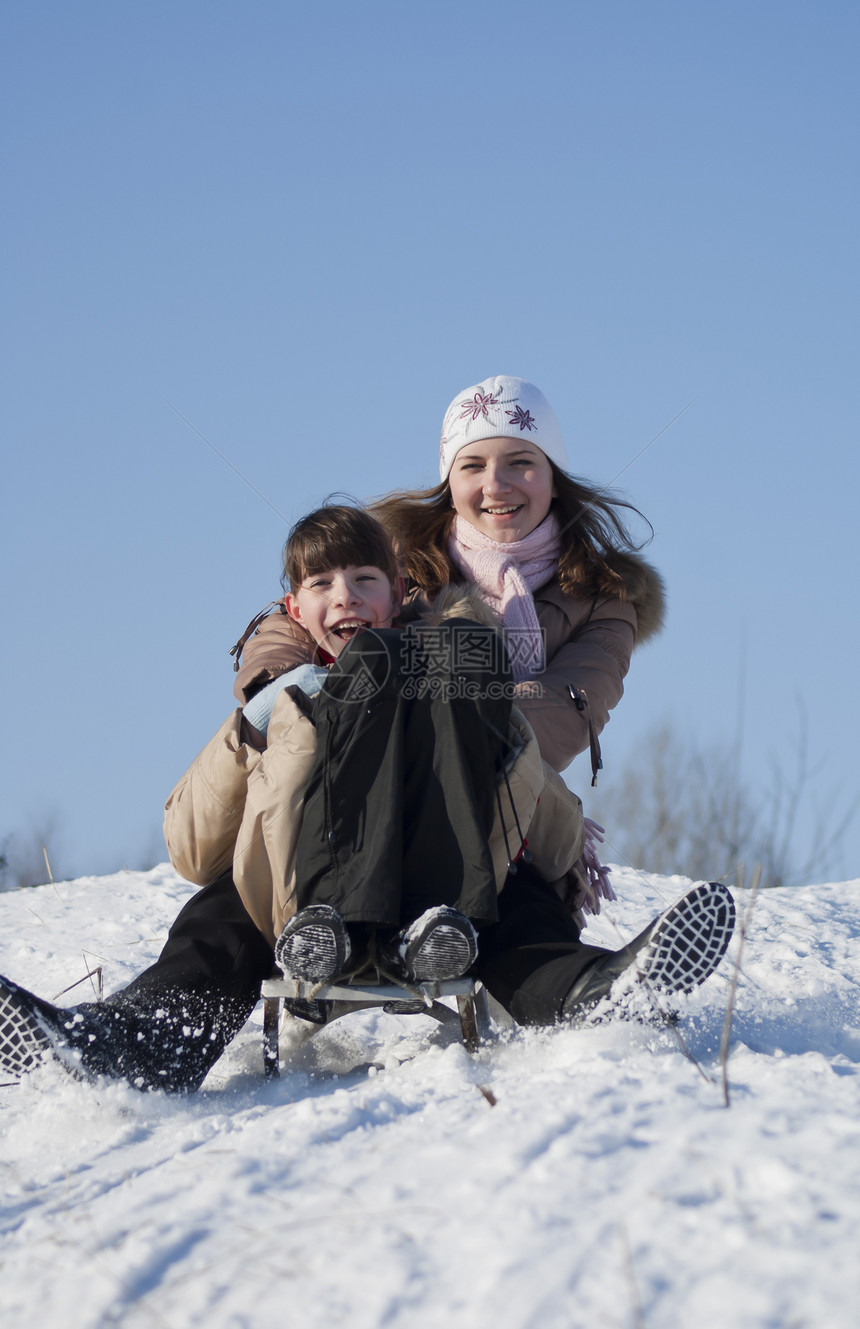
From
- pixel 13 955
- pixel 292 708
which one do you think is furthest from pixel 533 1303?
pixel 13 955

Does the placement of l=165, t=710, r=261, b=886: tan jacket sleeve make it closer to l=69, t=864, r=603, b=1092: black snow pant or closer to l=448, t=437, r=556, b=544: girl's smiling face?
l=69, t=864, r=603, b=1092: black snow pant

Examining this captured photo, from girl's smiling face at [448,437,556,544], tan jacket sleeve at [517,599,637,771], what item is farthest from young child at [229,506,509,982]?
girl's smiling face at [448,437,556,544]

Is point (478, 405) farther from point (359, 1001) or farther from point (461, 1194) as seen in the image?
point (461, 1194)

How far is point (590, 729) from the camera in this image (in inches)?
110

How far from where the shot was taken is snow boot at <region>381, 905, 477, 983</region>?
1.94 m

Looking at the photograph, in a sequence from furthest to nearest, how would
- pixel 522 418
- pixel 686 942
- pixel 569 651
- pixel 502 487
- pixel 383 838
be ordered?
pixel 522 418 < pixel 502 487 < pixel 569 651 < pixel 383 838 < pixel 686 942

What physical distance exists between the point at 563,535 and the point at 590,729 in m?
0.83

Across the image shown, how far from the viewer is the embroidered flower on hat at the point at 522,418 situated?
342cm

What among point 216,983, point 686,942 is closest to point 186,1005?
point 216,983

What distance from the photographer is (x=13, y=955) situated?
3688mm

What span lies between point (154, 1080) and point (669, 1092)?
101cm

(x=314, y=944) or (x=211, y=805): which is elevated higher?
(x=211, y=805)

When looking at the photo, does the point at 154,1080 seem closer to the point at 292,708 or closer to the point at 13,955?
the point at 292,708

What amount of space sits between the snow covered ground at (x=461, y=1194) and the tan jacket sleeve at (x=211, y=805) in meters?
0.52
